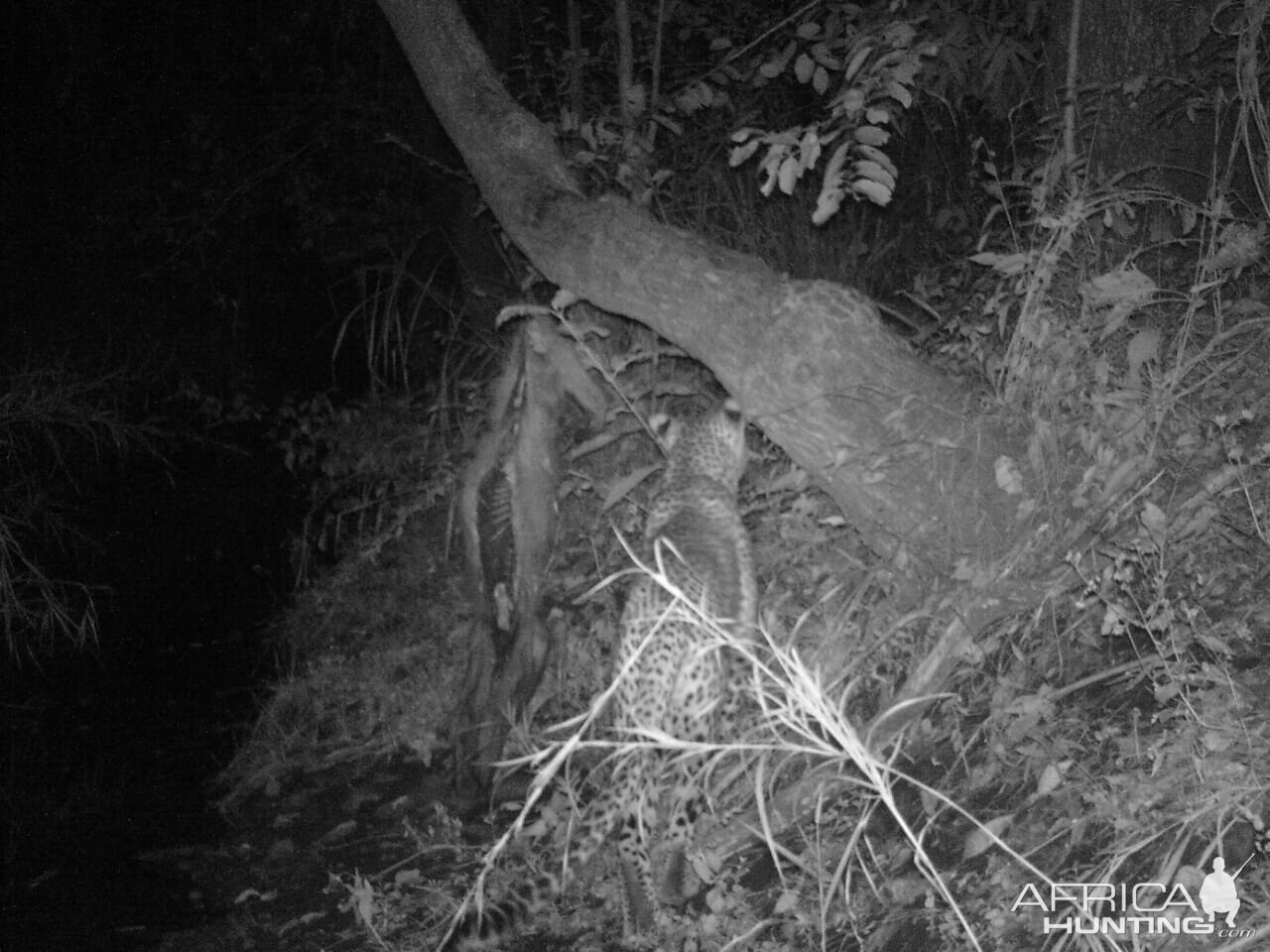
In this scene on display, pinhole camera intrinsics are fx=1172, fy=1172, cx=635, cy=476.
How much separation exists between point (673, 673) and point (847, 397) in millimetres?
1315

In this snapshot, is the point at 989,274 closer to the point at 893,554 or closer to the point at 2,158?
the point at 893,554

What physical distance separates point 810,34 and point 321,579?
5372mm

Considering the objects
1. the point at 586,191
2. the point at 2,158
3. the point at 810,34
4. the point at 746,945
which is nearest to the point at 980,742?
the point at 746,945

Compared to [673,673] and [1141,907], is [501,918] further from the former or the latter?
[1141,907]

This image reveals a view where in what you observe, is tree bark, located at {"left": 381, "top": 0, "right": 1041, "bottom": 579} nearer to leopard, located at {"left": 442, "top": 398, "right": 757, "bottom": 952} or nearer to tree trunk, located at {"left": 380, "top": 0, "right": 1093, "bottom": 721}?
tree trunk, located at {"left": 380, "top": 0, "right": 1093, "bottom": 721}

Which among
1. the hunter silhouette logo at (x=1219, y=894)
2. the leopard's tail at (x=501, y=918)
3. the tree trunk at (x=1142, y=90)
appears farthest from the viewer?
the tree trunk at (x=1142, y=90)

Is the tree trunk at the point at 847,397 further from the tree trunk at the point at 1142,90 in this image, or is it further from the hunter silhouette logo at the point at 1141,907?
the tree trunk at the point at 1142,90

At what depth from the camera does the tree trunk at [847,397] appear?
4.22 metres

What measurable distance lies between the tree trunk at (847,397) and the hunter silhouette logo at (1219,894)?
1.38m

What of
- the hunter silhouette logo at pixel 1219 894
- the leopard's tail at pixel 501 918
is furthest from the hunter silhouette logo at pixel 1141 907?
the leopard's tail at pixel 501 918

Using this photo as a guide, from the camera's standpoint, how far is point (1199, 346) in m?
4.44

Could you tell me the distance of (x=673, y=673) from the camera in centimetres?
475

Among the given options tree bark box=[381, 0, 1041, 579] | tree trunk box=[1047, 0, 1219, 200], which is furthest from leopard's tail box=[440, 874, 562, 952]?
tree trunk box=[1047, 0, 1219, 200]

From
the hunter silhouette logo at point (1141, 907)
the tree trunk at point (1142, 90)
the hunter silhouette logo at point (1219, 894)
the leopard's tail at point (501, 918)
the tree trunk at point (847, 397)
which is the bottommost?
the leopard's tail at point (501, 918)
